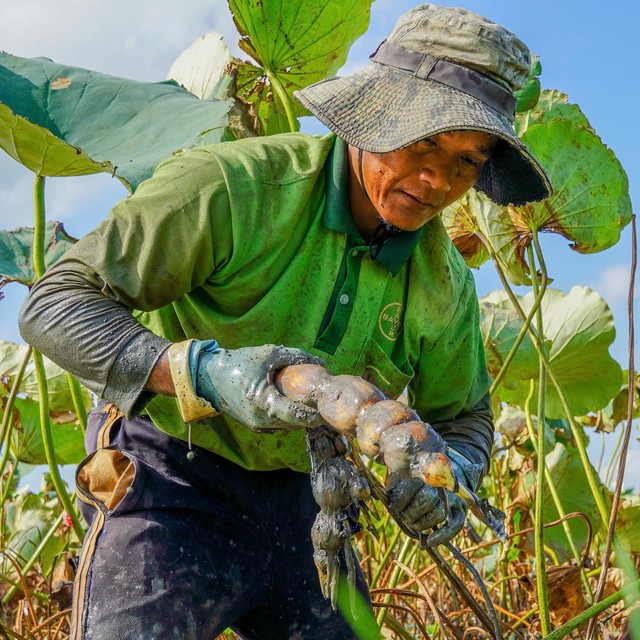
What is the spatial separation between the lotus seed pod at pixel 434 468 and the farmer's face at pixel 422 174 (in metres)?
0.57

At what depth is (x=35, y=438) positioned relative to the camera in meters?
3.64

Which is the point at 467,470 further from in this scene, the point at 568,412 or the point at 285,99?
the point at 285,99

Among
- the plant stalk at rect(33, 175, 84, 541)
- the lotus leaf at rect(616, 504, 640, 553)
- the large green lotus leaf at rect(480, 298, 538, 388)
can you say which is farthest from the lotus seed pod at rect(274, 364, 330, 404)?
the lotus leaf at rect(616, 504, 640, 553)

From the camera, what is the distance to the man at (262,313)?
1.41 metres

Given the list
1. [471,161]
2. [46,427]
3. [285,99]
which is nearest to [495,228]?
[285,99]

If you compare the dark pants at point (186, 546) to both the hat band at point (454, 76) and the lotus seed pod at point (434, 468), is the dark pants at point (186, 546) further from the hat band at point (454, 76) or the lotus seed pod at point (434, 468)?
the hat band at point (454, 76)

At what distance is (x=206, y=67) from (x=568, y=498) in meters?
2.06

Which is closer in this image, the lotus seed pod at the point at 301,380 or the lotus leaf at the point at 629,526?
the lotus seed pod at the point at 301,380

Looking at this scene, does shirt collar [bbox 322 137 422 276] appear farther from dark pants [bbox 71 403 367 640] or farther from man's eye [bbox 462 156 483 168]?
dark pants [bbox 71 403 367 640]

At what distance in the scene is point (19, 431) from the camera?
140 inches

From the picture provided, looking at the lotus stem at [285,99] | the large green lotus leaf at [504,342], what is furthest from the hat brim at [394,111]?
the large green lotus leaf at [504,342]

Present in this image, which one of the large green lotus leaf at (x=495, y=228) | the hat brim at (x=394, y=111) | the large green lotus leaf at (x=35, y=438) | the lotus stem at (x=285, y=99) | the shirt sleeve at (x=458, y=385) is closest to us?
the hat brim at (x=394, y=111)

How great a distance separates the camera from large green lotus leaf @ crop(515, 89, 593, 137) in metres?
3.00

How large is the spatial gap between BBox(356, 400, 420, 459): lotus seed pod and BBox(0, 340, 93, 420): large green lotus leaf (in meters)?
2.28
